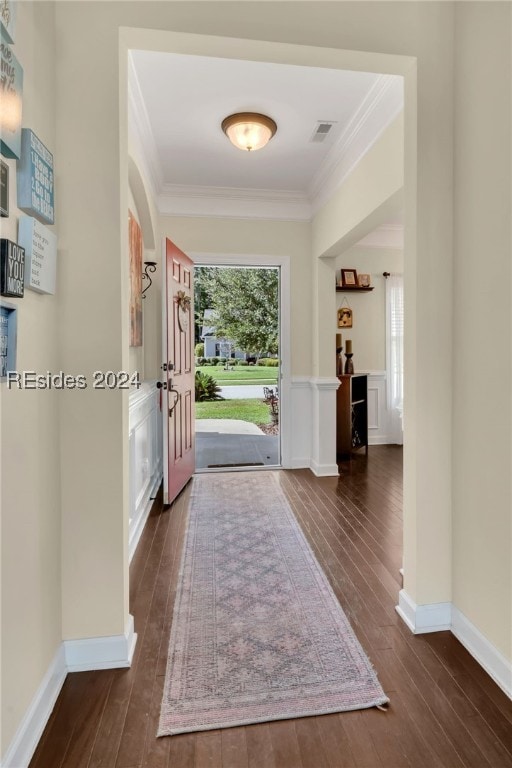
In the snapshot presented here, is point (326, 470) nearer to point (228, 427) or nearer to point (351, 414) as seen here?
point (351, 414)

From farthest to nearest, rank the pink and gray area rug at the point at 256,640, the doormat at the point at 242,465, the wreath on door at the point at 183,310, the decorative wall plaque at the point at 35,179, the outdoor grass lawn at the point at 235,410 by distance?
the outdoor grass lawn at the point at 235,410 < the doormat at the point at 242,465 < the wreath on door at the point at 183,310 < the pink and gray area rug at the point at 256,640 < the decorative wall plaque at the point at 35,179

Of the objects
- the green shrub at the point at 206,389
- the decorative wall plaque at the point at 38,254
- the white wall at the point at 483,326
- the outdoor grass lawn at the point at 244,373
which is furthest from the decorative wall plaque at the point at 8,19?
the outdoor grass lawn at the point at 244,373

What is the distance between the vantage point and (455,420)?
1762 mm

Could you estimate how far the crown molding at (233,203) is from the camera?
392cm

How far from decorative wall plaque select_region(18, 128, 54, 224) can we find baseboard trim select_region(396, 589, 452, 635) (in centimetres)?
209

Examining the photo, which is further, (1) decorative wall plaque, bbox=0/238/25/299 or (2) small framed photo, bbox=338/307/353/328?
(2) small framed photo, bbox=338/307/353/328

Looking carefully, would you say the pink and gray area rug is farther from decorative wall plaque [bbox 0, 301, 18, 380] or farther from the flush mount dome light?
the flush mount dome light

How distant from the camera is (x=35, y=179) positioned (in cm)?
126

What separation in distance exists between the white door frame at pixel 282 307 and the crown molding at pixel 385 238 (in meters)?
1.55

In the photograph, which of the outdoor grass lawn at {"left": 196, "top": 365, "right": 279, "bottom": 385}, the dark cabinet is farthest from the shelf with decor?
the outdoor grass lawn at {"left": 196, "top": 365, "right": 279, "bottom": 385}

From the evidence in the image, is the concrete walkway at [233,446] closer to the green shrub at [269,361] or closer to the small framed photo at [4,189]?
the green shrub at [269,361]

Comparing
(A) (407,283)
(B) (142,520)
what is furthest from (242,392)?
(A) (407,283)

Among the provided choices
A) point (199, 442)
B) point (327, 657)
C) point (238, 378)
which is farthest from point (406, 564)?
point (238, 378)

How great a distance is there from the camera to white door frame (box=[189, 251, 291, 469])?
13.3 feet
